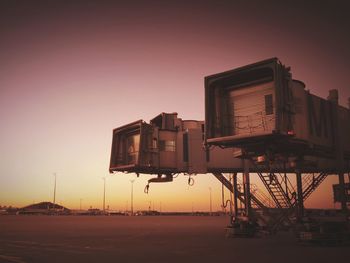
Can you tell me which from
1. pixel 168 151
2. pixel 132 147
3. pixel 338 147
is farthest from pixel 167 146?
pixel 338 147

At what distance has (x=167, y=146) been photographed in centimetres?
3666

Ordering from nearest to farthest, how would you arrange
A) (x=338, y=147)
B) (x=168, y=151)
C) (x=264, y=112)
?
(x=264, y=112)
(x=338, y=147)
(x=168, y=151)

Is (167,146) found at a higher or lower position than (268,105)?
lower

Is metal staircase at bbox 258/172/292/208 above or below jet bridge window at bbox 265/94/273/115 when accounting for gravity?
below

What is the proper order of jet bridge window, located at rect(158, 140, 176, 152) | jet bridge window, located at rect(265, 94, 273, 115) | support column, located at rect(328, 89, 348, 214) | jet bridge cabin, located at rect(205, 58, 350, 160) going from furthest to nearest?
jet bridge window, located at rect(158, 140, 176, 152) < support column, located at rect(328, 89, 348, 214) < jet bridge window, located at rect(265, 94, 273, 115) < jet bridge cabin, located at rect(205, 58, 350, 160)

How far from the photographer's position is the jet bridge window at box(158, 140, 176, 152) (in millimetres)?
36281

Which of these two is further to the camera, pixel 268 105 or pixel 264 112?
pixel 264 112

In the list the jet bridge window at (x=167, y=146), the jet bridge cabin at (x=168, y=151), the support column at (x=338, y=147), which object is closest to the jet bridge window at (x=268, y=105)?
the support column at (x=338, y=147)

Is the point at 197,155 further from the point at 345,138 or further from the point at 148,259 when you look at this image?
the point at 148,259

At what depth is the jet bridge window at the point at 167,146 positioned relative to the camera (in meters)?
36.3

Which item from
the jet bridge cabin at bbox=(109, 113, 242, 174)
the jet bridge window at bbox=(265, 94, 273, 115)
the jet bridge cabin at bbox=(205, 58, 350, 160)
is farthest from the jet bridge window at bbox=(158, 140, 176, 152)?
the jet bridge window at bbox=(265, 94, 273, 115)

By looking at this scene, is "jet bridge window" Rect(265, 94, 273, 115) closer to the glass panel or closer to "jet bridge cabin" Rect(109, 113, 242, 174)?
"jet bridge cabin" Rect(109, 113, 242, 174)

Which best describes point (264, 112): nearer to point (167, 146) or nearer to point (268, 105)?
point (268, 105)

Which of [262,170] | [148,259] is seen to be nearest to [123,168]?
[262,170]
